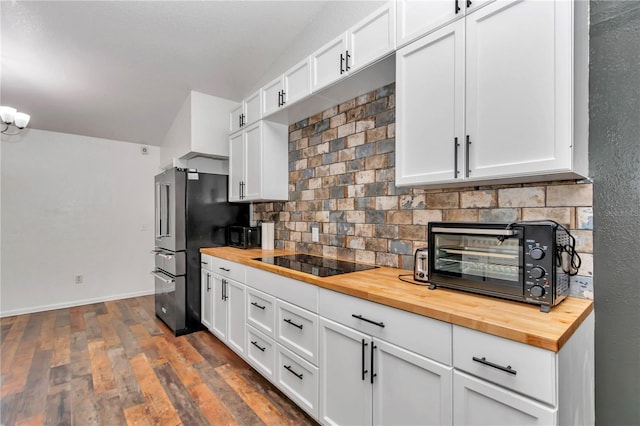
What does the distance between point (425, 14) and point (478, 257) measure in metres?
1.24

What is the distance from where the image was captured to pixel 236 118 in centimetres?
344

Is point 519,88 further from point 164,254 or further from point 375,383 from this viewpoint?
point 164,254

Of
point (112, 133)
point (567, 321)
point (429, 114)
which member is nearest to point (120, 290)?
point (112, 133)

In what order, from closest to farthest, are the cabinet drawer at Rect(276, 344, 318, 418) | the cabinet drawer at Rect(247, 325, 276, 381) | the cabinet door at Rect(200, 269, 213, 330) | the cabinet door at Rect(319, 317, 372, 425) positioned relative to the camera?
1. the cabinet door at Rect(319, 317, 372, 425)
2. the cabinet drawer at Rect(276, 344, 318, 418)
3. the cabinet drawer at Rect(247, 325, 276, 381)
4. the cabinet door at Rect(200, 269, 213, 330)

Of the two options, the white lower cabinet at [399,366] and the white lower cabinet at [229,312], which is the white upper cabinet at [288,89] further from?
the white lower cabinet at [229,312]

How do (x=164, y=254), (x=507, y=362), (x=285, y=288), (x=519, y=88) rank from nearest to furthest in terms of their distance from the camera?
(x=507, y=362), (x=519, y=88), (x=285, y=288), (x=164, y=254)

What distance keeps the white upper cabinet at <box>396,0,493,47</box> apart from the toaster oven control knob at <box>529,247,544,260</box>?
108 cm

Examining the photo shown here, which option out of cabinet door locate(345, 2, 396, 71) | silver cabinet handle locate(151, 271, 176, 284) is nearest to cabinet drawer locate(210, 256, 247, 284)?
silver cabinet handle locate(151, 271, 176, 284)

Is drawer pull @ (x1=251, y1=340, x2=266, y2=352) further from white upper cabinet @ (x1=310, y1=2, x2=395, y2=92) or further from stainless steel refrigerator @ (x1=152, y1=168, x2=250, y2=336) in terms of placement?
white upper cabinet @ (x1=310, y1=2, x2=395, y2=92)

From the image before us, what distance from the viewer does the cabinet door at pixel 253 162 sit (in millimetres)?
3050

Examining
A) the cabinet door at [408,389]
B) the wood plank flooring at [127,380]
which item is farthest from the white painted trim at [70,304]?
the cabinet door at [408,389]

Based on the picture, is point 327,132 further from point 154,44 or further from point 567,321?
point 567,321

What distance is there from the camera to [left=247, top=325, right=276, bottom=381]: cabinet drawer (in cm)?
228

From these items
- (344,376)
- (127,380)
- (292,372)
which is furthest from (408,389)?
(127,380)
